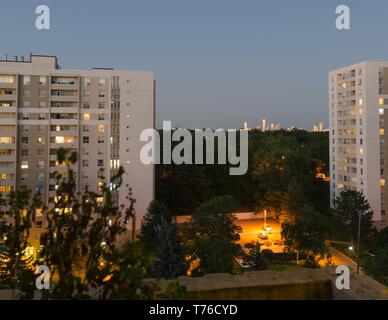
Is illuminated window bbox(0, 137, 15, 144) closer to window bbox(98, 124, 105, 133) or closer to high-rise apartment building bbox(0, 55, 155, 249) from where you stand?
high-rise apartment building bbox(0, 55, 155, 249)

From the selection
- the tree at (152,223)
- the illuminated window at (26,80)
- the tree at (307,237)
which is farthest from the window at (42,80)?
the tree at (307,237)

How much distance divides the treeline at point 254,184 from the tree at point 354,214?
585 centimetres

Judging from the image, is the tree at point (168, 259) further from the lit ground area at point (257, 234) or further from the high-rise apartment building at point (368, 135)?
the high-rise apartment building at point (368, 135)

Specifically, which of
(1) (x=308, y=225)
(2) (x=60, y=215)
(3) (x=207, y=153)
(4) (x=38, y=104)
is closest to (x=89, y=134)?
(4) (x=38, y=104)

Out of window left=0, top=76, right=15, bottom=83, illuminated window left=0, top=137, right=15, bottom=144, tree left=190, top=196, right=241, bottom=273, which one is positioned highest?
window left=0, top=76, right=15, bottom=83

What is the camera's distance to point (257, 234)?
45.2 meters

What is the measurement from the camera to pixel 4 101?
4169 cm

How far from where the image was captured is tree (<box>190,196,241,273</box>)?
26500mm

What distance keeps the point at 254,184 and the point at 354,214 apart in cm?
1953

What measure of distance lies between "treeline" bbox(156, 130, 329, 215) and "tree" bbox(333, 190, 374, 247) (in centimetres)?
585

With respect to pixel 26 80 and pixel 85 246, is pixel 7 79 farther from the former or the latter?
pixel 85 246

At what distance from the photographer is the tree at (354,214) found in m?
38.7

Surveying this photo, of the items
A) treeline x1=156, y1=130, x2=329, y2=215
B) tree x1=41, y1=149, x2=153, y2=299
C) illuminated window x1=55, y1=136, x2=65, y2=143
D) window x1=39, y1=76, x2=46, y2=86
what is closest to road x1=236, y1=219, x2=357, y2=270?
treeline x1=156, y1=130, x2=329, y2=215
